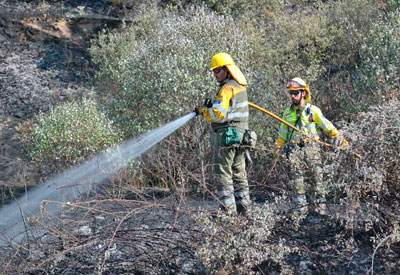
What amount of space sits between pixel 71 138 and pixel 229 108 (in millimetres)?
3718

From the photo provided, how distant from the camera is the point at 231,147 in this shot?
20.1 feet

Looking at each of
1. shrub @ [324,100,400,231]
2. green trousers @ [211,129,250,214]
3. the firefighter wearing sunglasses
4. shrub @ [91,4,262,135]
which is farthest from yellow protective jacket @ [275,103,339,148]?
shrub @ [91,4,262,135]

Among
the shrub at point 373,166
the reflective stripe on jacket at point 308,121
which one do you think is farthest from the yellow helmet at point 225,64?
the shrub at point 373,166

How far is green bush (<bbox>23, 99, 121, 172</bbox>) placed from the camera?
29.6 feet

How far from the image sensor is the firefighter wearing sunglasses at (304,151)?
4.75 meters

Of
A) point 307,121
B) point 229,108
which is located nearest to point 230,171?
point 229,108

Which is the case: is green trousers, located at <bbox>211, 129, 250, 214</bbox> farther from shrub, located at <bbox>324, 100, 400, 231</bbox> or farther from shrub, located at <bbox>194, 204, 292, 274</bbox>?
shrub, located at <bbox>324, 100, 400, 231</bbox>

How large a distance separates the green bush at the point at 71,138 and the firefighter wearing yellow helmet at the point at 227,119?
331 centimetres

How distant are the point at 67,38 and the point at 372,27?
948cm

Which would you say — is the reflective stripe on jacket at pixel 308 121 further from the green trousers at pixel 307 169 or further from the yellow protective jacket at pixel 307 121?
the green trousers at pixel 307 169

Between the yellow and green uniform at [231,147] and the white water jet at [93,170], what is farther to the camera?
the white water jet at [93,170]

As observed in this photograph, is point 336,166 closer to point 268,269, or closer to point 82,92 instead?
point 268,269

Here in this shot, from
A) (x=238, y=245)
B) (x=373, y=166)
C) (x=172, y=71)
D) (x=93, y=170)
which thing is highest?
(x=172, y=71)

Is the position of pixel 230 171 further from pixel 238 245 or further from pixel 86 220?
pixel 238 245
